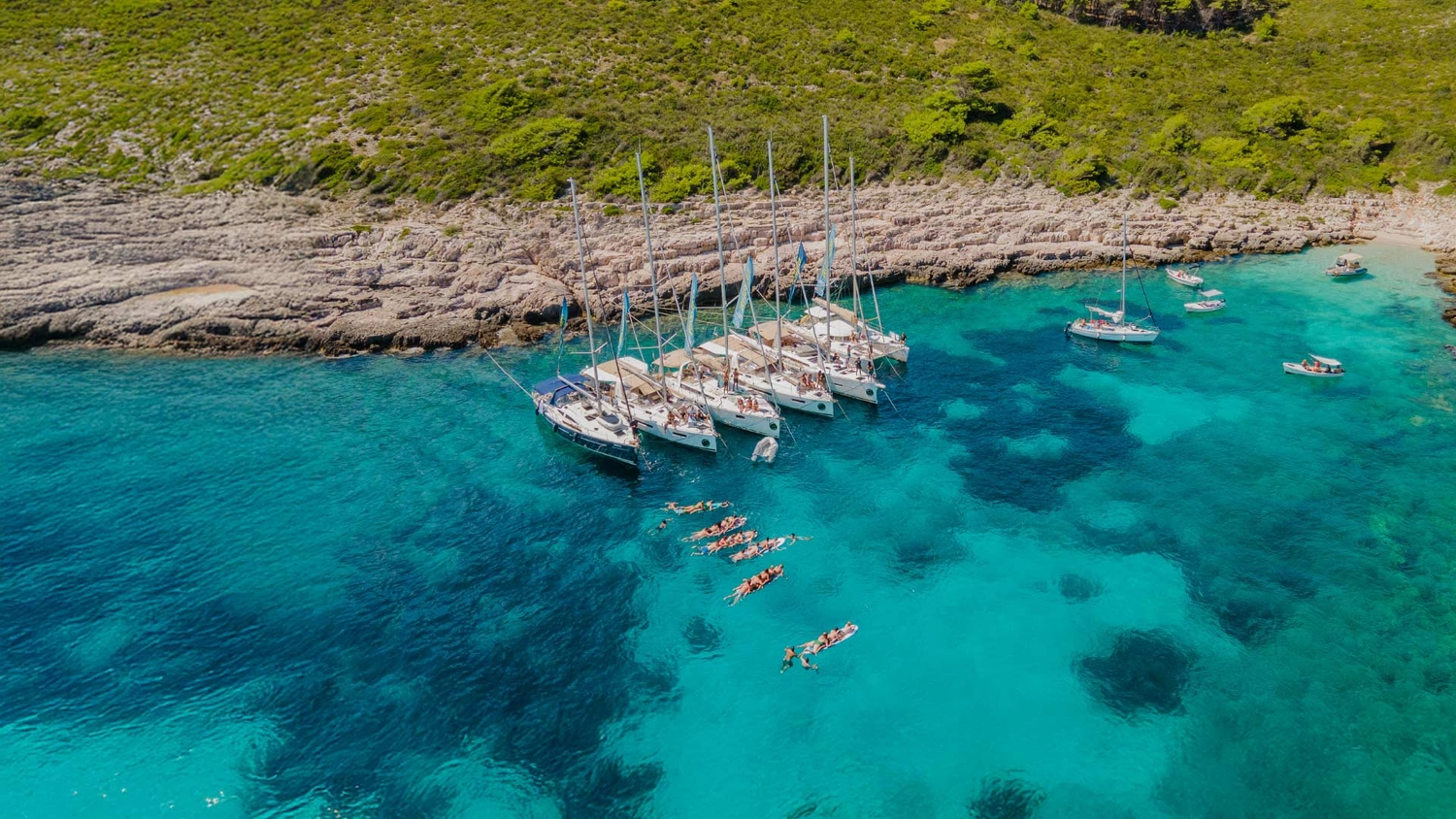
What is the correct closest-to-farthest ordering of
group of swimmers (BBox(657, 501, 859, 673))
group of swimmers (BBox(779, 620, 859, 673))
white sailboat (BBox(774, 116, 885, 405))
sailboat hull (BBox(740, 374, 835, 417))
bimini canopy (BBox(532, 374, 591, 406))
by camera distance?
group of swimmers (BBox(779, 620, 859, 673)), group of swimmers (BBox(657, 501, 859, 673)), bimini canopy (BBox(532, 374, 591, 406)), sailboat hull (BBox(740, 374, 835, 417)), white sailboat (BBox(774, 116, 885, 405))

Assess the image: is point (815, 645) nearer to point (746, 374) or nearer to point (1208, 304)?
point (746, 374)

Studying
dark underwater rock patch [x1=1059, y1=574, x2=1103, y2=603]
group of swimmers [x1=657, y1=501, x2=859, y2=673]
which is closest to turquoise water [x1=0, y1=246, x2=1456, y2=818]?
dark underwater rock patch [x1=1059, y1=574, x2=1103, y2=603]

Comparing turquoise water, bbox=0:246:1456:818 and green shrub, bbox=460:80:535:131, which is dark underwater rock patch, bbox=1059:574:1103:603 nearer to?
turquoise water, bbox=0:246:1456:818

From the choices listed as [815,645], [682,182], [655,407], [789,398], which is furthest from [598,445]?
[682,182]

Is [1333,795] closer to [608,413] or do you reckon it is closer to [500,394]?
[608,413]

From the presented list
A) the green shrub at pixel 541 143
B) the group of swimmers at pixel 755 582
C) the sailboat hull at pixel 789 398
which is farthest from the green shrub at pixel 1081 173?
the group of swimmers at pixel 755 582

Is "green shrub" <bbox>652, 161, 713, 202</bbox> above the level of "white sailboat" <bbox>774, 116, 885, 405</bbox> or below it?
above

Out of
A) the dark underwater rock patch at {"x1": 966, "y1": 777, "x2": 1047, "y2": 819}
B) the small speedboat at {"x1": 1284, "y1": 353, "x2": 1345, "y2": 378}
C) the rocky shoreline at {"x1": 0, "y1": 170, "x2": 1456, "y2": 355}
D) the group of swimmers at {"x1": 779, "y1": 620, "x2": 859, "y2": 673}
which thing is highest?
the rocky shoreline at {"x1": 0, "y1": 170, "x2": 1456, "y2": 355}
